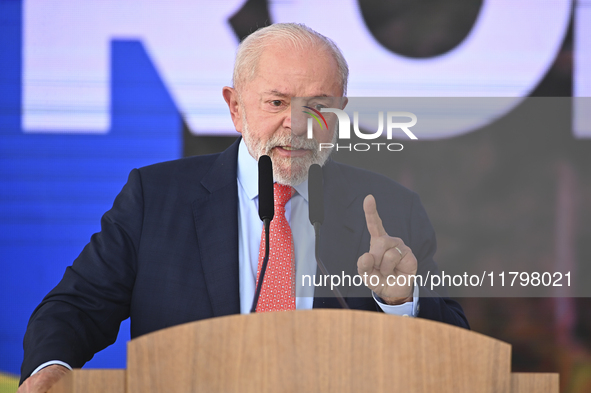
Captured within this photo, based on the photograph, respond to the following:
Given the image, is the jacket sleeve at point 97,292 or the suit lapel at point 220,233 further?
the suit lapel at point 220,233

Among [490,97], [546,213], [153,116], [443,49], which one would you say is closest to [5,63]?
[153,116]

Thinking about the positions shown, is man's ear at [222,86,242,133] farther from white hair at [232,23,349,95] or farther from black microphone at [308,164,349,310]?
black microphone at [308,164,349,310]

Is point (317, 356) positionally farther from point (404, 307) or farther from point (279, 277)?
point (279, 277)

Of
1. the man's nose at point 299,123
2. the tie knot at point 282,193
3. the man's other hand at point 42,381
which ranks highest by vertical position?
the man's nose at point 299,123

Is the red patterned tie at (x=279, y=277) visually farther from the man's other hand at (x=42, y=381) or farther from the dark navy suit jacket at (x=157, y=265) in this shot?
the man's other hand at (x=42, y=381)

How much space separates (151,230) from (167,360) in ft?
3.19

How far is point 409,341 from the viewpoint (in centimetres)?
76

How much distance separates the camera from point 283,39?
174 cm

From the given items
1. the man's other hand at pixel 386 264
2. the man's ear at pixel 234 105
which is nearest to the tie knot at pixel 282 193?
the man's ear at pixel 234 105

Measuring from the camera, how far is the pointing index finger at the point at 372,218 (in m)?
1.21

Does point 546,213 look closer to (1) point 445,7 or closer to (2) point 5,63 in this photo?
(1) point 445,7

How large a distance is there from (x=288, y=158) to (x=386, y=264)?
1.93 feet

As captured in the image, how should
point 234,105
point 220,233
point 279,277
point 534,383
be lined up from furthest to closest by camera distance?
point 234,105 < point 220,233 < point 279,277 < point 534,383

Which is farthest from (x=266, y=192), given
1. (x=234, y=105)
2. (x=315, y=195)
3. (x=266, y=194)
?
(x=234, y=105)
